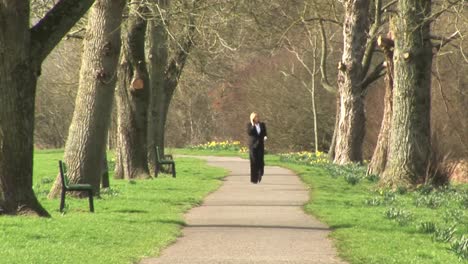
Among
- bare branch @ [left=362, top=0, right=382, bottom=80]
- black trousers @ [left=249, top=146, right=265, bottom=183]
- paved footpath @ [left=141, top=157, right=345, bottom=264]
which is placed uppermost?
bare branch @ [left=362, top=0, right=382, bottom=80]

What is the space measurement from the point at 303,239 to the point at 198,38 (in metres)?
18.1

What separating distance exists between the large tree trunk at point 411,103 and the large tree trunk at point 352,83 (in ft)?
35.8

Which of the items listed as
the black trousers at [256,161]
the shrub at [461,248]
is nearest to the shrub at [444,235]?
the shrub at [461,248]

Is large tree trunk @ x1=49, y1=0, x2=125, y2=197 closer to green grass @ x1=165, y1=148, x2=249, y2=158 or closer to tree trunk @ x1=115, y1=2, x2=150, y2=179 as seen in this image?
tree trunk @ x1=115, y1=2, x2=150, y2=179

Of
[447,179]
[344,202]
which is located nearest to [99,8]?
[344,202]

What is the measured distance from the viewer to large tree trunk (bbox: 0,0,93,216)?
13.9m

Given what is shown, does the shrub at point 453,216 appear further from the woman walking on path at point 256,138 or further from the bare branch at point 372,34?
the bare branch at point 372,34

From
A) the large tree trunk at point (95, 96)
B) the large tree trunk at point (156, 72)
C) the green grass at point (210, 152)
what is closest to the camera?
the large tree trunk at point (95, 96)

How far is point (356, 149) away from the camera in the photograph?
3575cm

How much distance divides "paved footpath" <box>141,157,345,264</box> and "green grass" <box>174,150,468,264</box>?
0.30m

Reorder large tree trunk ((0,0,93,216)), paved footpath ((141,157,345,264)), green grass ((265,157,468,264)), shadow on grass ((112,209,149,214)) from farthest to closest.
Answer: shadow on grass ((112,209,149,214)) → large tree trunk ((0,0,93,216)) → green grass ((265,157,468,264)) → paved footpath ((141,157,345,264))

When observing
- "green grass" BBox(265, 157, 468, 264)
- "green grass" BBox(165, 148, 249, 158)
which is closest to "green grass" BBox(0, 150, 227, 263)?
"green grass" BBox(265, 157, 468, 264)

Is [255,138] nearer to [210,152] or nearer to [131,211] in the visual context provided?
[131,211]

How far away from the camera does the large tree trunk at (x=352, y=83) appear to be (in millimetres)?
33312
